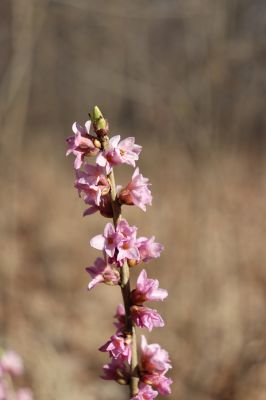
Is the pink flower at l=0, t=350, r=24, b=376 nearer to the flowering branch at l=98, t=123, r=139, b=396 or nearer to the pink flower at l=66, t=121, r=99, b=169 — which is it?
the flowering branch at l=98, t=123, r=139, b=396

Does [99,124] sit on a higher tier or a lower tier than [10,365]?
higher

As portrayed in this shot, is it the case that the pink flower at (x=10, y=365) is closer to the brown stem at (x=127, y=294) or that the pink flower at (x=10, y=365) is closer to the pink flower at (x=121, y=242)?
the brown stem at (x=127, y=294)

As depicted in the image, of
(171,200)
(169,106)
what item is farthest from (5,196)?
(169,106)

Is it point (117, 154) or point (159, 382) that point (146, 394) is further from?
point (117, 154)

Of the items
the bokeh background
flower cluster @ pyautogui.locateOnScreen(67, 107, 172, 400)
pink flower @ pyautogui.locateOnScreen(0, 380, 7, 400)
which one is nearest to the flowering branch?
flower cluster @ pyautogui.locateOnScreen(67, 107, 172, 400)

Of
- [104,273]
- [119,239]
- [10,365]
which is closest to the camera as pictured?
[119,239]

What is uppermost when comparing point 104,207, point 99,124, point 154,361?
point 99,124

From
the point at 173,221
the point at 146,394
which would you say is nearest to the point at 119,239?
the point at 146,394
